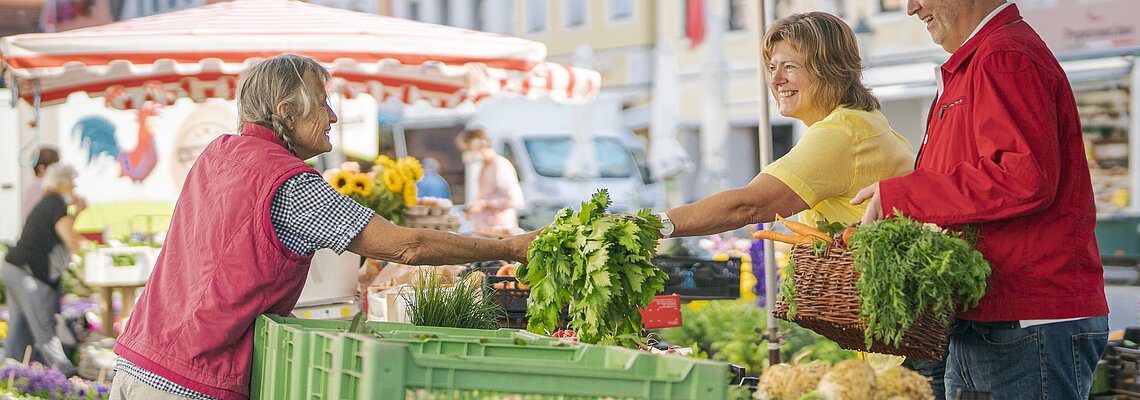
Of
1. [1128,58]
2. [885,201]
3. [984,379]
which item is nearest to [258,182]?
[885,201]

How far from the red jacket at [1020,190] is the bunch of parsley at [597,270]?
1.82ft

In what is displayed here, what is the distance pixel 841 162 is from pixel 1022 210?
555 mm

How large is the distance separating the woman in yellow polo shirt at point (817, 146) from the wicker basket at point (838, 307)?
0.32 m

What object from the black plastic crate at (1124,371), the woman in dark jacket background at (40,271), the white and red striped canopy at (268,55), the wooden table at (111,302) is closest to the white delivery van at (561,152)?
the wooden table at (111,302)

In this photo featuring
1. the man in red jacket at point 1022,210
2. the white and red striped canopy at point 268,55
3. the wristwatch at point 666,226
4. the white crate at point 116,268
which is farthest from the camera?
the white crate at point 116,268

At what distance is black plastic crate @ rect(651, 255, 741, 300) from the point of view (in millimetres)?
4559

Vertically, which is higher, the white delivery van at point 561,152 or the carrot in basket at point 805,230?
Result: the white delivery van at point 561,152

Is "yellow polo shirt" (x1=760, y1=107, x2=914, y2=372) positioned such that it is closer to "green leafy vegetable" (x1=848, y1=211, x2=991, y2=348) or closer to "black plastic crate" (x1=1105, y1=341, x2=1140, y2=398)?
"green leafy vegetable" (x1=848, y1=211, x2=991, y2=348)

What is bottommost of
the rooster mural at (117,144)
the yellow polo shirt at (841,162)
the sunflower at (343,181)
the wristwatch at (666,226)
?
the wristwatch at (666,226)

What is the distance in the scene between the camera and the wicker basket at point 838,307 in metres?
2.43

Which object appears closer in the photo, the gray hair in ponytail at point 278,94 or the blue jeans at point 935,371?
the gray hair in ponytail at point 278,94

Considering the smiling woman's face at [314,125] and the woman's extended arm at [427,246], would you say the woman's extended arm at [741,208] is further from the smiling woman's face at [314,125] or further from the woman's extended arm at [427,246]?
the smiling woman's face at [314,125]

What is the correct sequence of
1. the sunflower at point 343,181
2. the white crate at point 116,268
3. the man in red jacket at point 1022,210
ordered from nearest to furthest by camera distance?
the man in red jacket at point 1022,210 < the sunflower at point 343,181 < the white crate at point 116,268

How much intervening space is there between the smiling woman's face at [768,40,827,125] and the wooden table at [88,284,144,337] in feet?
20.3
